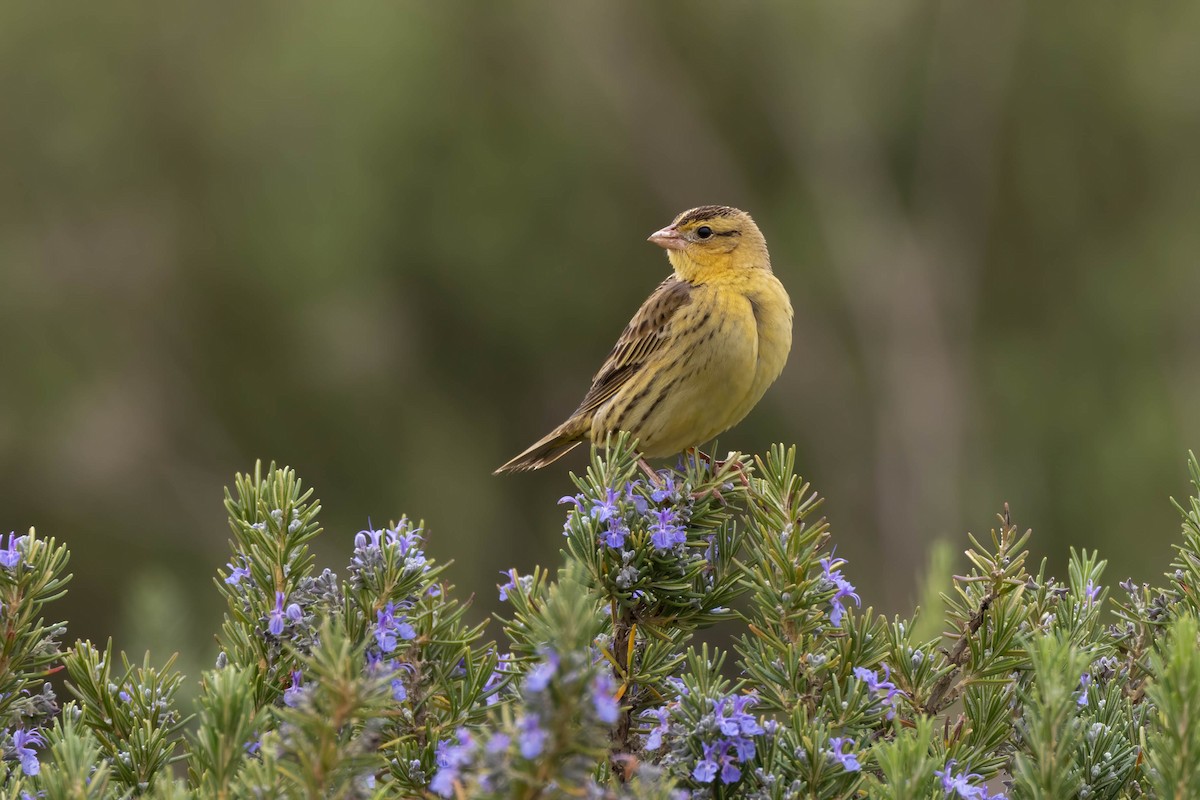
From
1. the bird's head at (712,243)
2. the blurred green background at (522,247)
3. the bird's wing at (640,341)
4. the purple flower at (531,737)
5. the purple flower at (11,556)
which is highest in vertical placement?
the blurred green background at (522,247)

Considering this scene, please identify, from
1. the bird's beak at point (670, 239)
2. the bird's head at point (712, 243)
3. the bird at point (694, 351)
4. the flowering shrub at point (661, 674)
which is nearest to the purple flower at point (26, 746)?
the flowering shrub at point (661, 674)

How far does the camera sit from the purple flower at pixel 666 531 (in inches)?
77.0

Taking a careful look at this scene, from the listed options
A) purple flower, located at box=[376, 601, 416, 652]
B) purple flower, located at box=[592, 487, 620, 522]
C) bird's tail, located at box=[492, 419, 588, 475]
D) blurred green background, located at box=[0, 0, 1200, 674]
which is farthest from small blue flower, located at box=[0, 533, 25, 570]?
blurred green background, located at box=[0, 0, 1200, 674]

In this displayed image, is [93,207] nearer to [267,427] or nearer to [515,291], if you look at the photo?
[267,427]

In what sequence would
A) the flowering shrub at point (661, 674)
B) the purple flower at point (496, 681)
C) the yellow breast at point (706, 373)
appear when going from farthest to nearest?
the yellow breast at point (706, 373) → the purple flower at point (496, 681) → the flowering shrub at point (661, 674)

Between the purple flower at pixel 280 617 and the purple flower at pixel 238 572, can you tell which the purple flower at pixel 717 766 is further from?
the purple flower at pixel 238 572

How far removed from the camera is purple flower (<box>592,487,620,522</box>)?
6.40ft

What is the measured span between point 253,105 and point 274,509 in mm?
16068

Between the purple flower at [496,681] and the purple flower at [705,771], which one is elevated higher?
the purple flower at [496,681]

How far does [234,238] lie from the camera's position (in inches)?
669

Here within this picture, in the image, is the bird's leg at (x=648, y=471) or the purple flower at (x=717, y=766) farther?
the bird's leg at (x=648, y=471)

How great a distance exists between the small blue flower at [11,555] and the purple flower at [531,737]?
872mm

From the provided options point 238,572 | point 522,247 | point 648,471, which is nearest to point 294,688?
point 238,572

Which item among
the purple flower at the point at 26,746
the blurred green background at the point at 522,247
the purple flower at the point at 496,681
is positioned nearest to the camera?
the purple flower at the point at 26,746
